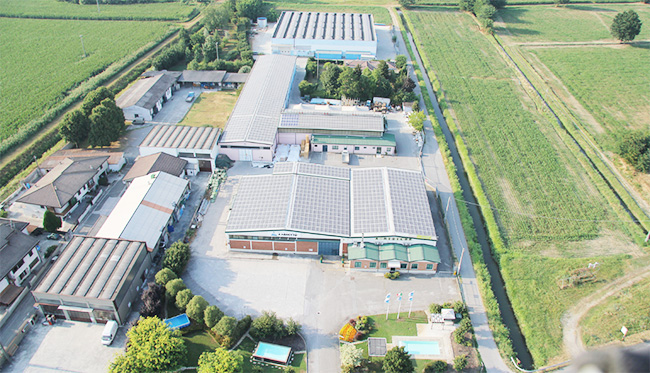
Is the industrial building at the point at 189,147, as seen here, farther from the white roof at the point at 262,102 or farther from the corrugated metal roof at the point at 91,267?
the corrugated metal roof at the point at 91,267

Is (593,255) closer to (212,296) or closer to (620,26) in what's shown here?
(212,296)

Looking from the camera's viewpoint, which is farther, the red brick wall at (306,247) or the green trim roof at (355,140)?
the green trim roof at (355,140)

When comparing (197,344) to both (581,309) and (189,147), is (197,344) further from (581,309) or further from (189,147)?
(581,309)

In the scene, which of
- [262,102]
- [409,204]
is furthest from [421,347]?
[262,102]

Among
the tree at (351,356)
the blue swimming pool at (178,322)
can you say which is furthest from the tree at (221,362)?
the tree at (351,356)

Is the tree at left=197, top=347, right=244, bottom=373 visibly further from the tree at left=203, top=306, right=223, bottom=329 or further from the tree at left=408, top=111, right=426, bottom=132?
the tree at left=408, top=111, right=426, bottom=132

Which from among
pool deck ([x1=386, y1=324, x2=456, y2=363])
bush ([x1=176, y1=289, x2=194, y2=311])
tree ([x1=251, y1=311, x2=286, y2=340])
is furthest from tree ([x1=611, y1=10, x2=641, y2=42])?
bush ([x1=176, y1=289, x2=194, y2=311])
